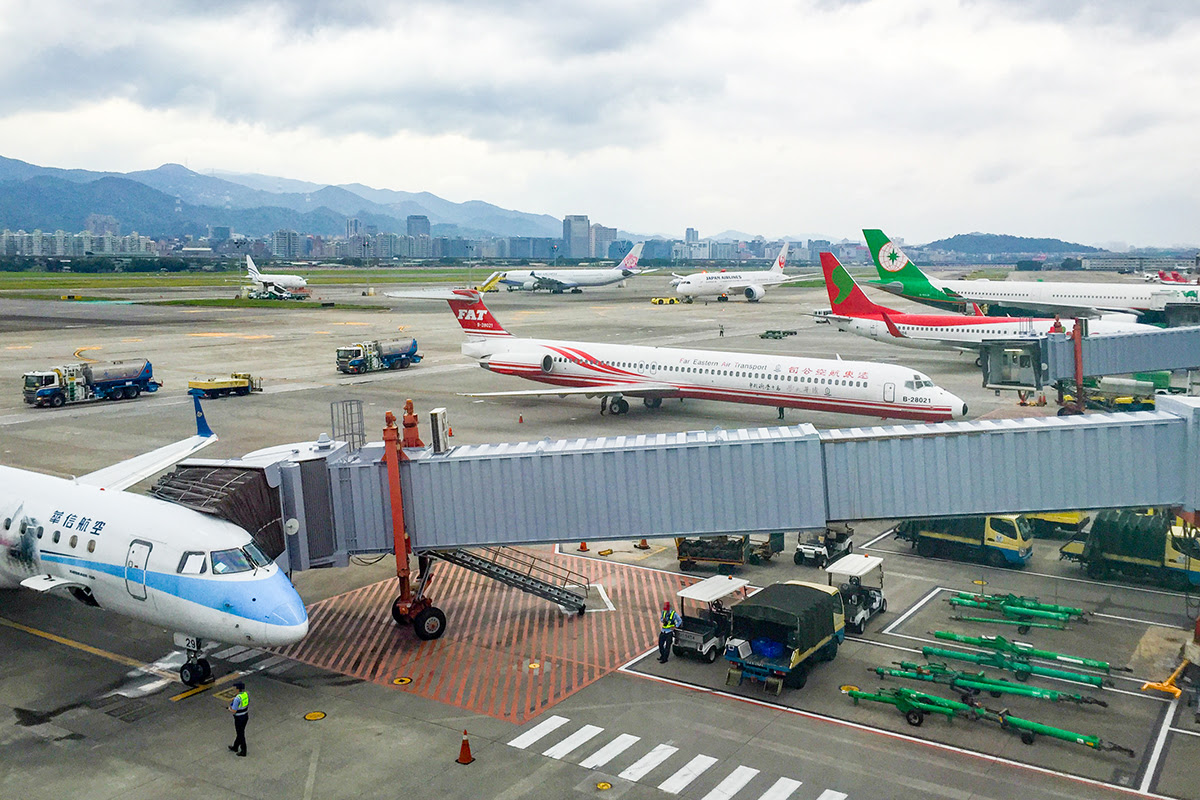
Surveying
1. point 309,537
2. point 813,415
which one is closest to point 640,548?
point 309,537

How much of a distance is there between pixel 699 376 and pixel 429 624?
A: 107ft

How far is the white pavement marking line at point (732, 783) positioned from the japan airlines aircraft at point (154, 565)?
10093 millimetres

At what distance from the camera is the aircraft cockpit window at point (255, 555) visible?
2270 centimetres

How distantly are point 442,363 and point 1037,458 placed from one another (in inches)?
2671

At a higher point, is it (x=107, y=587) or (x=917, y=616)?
(x=107, y=587)

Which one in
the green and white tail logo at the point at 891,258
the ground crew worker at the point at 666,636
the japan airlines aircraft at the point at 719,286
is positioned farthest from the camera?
the japan airlines aircraft at the point at 719,286

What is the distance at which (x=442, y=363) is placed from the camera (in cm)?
8600

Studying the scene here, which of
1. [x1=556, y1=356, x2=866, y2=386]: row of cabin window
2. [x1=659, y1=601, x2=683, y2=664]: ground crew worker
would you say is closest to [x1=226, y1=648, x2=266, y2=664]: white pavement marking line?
[x1=659, y1=601, x2=683, y2=664]: ground crew worker

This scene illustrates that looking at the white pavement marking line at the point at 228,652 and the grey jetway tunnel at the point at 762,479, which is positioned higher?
the grey jetway tunnel at the point at 762,479

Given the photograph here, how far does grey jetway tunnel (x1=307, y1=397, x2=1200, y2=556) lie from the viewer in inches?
904

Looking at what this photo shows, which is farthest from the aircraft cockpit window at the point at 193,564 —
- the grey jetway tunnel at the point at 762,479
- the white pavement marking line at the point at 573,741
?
the white pavement marking line at the point at 573,741

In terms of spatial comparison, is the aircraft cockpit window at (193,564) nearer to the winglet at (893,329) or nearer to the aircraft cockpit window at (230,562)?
the aircraft cockpit window at (230,562)

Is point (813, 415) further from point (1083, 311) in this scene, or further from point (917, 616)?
point (1083, 311)

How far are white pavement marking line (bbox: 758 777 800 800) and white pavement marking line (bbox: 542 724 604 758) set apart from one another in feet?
14.2
